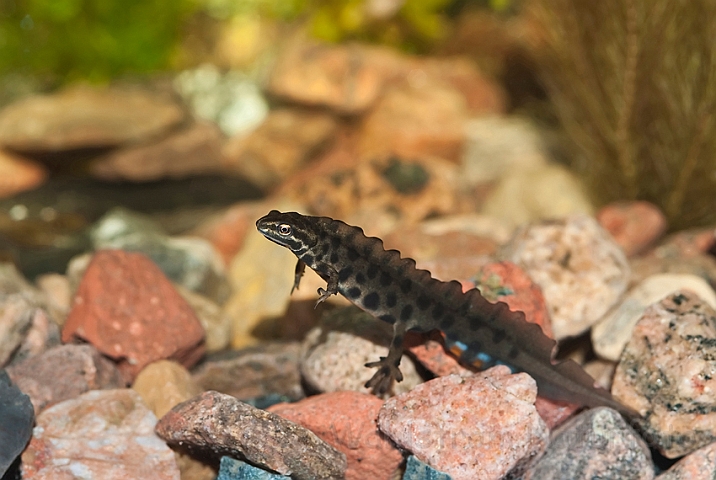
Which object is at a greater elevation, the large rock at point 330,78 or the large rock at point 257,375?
the large rock at point 330,78

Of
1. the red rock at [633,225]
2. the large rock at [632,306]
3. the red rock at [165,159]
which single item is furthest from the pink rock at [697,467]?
the red rock at [165,159]

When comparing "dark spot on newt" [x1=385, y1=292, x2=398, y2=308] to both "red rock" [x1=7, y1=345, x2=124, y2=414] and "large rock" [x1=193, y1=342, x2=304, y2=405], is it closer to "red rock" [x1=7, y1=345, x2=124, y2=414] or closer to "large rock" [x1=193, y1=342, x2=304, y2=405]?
"large rock" [x1=193, y1=342, x2=304, y2=405]

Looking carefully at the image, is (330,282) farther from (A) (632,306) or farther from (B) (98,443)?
(A) (632,306)

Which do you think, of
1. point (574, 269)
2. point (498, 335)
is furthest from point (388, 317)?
point (574, 269)

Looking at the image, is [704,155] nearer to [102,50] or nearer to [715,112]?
[715,112]

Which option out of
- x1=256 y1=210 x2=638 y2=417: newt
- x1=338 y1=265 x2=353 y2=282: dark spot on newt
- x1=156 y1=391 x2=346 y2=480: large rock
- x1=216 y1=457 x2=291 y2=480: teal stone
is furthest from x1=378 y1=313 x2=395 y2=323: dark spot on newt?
x1=216 y1=457 x2=291 y2=480: teal stone

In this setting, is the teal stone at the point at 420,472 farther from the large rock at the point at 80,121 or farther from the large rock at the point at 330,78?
the large rock at the point at 330,78
